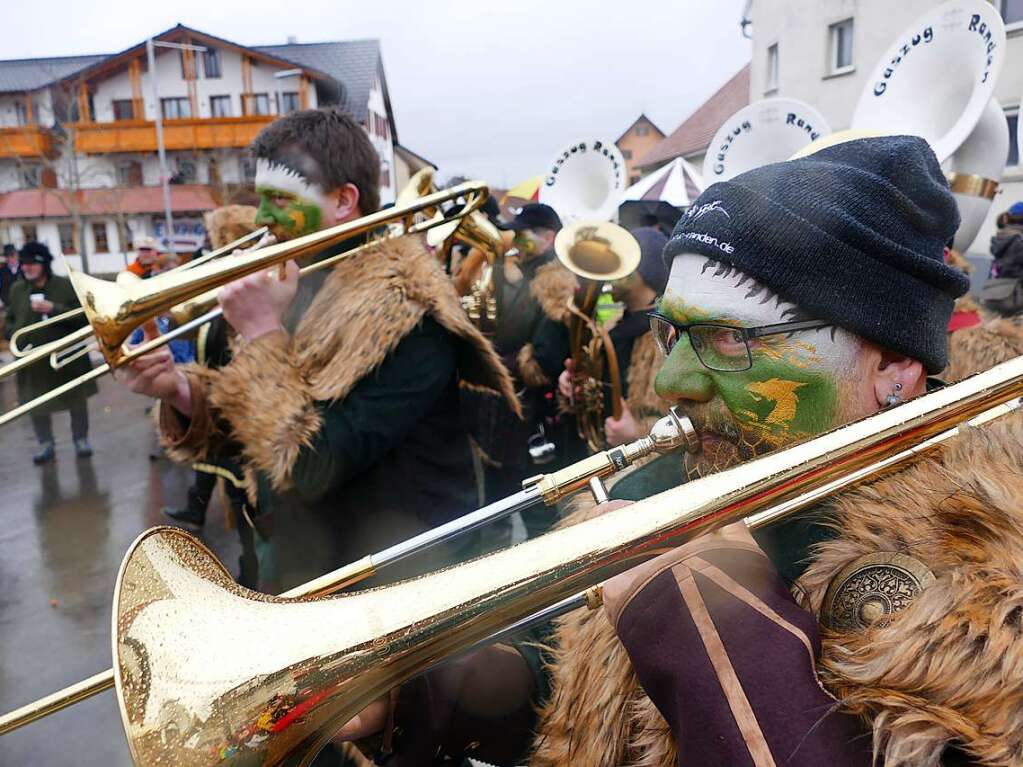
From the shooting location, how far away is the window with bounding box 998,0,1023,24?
4.86 metres

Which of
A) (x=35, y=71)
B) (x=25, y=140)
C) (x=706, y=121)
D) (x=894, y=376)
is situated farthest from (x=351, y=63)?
(x=706, y=121)

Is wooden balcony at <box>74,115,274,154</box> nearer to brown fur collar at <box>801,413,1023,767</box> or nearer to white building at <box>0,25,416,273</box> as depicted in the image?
white building at <box>0,25,416,273</box>

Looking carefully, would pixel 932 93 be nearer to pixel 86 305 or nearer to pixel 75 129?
pixel 86 305

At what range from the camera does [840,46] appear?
414 cm

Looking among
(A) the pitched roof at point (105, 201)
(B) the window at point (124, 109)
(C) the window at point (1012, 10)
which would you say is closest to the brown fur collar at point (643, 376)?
(C) the window at point (1012, 10)

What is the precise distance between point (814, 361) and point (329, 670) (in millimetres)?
792

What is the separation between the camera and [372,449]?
2049mm

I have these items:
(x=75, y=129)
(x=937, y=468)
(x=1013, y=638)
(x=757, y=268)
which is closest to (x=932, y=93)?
(x=757, y=268)

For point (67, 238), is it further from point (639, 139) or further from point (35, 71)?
point (35, 71)

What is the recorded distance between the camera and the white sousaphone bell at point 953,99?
2.60 meters

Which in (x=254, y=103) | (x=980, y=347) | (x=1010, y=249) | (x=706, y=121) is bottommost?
(x=1010, y=249)

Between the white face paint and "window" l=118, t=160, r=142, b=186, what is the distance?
522 inches

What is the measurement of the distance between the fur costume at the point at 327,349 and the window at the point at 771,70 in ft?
11.2

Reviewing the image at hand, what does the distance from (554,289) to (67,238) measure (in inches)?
1118
